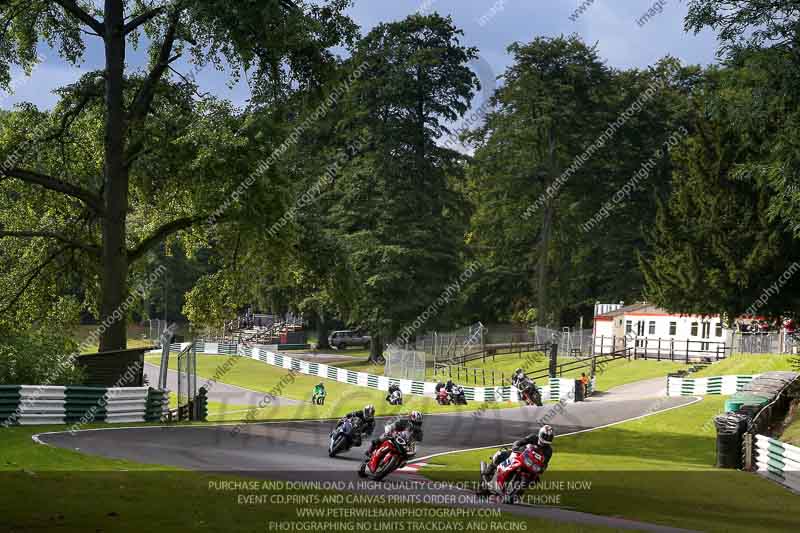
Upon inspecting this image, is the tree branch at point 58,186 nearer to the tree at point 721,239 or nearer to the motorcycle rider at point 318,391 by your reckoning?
the motorcycle rider at point 318,391

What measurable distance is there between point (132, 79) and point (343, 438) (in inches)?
566

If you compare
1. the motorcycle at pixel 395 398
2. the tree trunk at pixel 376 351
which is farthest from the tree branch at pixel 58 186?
the tree trunk at pixel 376 351

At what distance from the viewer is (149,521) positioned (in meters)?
11.0

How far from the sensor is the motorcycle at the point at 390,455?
16.6 meters

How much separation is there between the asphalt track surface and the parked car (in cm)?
5065

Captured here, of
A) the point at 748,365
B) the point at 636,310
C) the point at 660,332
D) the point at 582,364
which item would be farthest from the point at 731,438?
the point at 636,310

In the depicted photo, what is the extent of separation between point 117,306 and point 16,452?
1069cm

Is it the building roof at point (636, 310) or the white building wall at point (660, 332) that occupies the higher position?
the building roof at point (636, 310)

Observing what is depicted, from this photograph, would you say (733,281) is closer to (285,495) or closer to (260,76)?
(260,76)

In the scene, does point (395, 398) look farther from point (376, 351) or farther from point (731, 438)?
point (376, 351)

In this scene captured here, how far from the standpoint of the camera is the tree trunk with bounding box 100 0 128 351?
2764cm

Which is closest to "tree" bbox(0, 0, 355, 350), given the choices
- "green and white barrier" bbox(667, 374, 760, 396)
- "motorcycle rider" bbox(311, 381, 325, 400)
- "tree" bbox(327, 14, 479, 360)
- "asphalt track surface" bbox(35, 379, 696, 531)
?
"asphalt track surface" bbox(35, 379, 696, 531)

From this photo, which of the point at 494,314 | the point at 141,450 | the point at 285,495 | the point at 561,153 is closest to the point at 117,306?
the point at 141,450

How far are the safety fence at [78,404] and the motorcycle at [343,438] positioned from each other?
6117 mm
